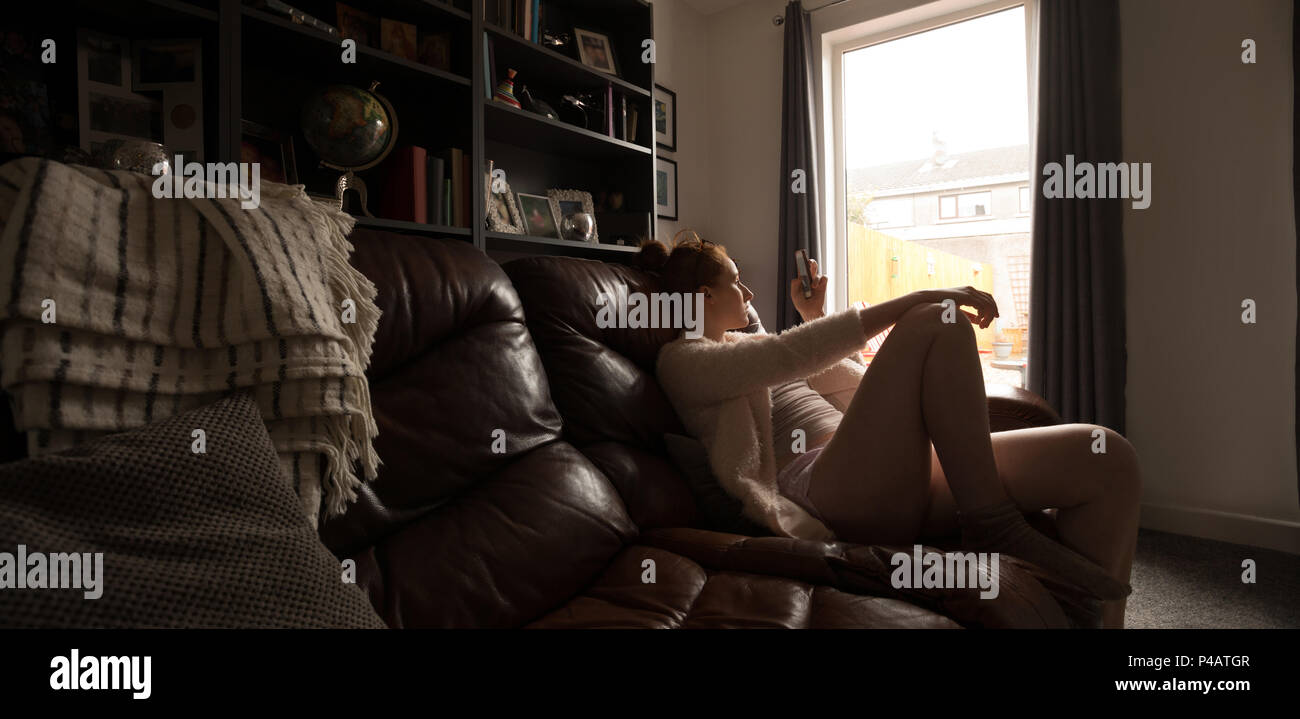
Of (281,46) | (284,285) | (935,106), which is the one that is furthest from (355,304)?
(935,106)

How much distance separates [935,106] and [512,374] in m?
2.94

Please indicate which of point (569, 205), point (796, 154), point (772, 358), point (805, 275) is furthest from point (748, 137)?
point (772, 358)

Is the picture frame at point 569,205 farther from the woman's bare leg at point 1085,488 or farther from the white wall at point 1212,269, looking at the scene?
the white wall at point 1212,269

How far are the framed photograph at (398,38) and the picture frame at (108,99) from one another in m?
0.70

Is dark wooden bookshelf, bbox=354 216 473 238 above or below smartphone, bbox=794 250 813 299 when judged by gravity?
above

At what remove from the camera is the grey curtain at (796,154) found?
10.8 ft

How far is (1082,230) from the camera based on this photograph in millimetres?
2596

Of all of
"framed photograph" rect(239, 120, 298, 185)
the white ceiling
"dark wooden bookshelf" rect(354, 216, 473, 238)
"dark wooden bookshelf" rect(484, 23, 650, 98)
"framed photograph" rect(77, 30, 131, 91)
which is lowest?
"dark wooden bookshelf" rect(354, 216, 473, 238)

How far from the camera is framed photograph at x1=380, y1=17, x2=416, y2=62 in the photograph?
208cm

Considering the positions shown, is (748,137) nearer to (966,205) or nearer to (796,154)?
(796,154)

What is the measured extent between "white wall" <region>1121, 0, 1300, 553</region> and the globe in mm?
2828

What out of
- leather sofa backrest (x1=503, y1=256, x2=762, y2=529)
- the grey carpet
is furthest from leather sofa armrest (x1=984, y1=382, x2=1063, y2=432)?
leather sofa backrest (x1=503, y1=256, x2=762, y2=529)

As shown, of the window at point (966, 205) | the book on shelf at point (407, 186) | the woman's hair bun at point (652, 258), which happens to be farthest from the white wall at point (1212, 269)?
the book on shelf at point (407, 186)

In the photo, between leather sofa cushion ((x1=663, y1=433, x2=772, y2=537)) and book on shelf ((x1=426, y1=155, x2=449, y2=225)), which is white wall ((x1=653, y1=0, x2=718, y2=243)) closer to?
book on shelf ((x1=426, y1=155, x2=449, y2=225))
